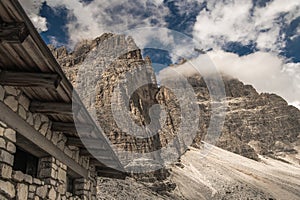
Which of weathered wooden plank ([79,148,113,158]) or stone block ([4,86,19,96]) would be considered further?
weathered wooden plank ([79,148,113,158])

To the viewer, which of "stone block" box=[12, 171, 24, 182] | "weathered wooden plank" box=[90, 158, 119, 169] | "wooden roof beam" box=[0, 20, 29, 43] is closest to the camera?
"wooden roof beam" box=[0, 20, 29, 43]

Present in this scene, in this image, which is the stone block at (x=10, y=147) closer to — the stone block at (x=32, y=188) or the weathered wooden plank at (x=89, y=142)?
the stone block at (x=32, y=188)

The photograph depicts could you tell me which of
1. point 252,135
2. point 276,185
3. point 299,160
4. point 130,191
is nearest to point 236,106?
point 252,135

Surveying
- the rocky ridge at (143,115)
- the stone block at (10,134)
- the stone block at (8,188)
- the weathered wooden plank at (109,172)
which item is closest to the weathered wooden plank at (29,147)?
the stone block at (10,134)

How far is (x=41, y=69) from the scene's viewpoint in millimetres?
4285

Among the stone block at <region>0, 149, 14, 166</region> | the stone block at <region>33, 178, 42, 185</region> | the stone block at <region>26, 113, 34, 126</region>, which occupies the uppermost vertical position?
the stone block at <region>26, 113, 34, 126</region>

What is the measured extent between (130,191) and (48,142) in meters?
22.9

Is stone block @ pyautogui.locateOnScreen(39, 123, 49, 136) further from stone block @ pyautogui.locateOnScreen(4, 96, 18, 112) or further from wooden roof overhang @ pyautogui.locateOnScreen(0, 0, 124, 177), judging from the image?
stone block @ pyautogui.locateOnScreen(4, 96, 18, 112)

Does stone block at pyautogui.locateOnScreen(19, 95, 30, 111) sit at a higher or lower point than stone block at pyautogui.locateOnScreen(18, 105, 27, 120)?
higher

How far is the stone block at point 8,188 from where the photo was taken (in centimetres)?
447

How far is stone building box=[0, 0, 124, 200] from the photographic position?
370 centimetres

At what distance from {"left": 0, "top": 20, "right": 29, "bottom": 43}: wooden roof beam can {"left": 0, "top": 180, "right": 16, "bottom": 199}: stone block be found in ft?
6.97

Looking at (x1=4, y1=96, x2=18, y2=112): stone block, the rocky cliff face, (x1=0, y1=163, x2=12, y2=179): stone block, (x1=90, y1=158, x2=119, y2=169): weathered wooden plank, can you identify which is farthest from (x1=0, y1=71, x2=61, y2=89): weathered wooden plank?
the rocky cliff face

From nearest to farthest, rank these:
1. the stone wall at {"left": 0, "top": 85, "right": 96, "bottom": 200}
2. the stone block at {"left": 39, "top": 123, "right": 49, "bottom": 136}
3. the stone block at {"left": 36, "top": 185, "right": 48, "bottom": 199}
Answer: the stone wall at {"left": 0, "top": 85, "right": 96, "bottom": 200}
the stone block at {"left": 36, "top": 185, "right": 48, "bottom": 199}
the stone block at {"left": 39, "top": 123, "right": 49, "bottom": 136}
